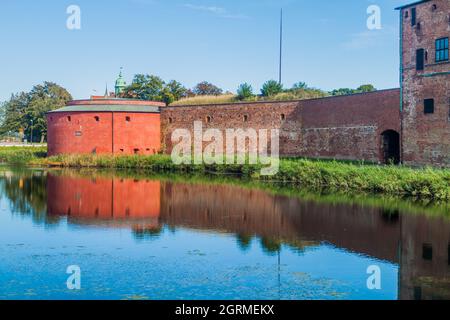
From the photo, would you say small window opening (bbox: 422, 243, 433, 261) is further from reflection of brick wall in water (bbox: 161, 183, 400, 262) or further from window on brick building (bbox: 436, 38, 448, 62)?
window on brick building (bbox: 436, 38, 448, 62)

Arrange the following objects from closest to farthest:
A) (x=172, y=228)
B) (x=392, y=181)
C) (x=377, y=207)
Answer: (x=172, y=228), (x=377, y=207), (x=392, y=181)

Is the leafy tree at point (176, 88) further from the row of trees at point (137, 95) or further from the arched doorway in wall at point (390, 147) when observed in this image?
the arched doorway in wall at point (390, 147)

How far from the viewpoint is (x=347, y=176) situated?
17.0 metres

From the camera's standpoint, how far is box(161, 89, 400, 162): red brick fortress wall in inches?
778

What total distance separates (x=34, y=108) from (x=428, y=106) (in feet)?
111

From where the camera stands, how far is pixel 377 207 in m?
13.0

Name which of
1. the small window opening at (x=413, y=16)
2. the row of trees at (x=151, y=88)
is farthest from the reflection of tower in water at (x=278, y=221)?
the row of trees at (x=151, y=88)

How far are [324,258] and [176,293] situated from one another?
8.63 feet

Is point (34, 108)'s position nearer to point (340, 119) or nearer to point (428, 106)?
point (340, 119)

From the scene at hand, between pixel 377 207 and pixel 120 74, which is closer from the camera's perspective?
pixel 377 207

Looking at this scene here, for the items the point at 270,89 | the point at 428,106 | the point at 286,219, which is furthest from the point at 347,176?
the point at 270,89

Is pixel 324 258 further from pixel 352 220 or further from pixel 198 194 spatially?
pixel 198 194

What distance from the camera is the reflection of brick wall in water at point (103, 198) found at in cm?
1245

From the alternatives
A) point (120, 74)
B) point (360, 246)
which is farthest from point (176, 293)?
point (120, 74)
